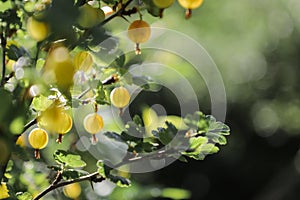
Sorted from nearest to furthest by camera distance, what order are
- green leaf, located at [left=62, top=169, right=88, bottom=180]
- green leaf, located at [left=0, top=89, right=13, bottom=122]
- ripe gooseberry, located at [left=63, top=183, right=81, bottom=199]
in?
green leaf, located at [left=0, top=89, right=13, bottom=122], green leaf, located at [left=62, top=169, right=88, bottom=180], ripe gooseberry, located at [left=63, top=183, right=81, bottom=199]

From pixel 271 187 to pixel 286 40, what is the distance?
0.91 meters

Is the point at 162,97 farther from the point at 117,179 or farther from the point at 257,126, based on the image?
the point at 117,179

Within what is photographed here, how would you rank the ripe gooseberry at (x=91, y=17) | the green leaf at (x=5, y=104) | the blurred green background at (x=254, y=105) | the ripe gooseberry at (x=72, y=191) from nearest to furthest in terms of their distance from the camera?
the green leaf at (x=5, y=104) < the ripe gooseberry at (x=91, y=17) < the ripe gooseberry at (x=72, y=191) < the blurred green background at (x=254, y=105)

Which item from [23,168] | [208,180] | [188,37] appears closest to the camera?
[23,168]

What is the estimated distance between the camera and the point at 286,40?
4012mm

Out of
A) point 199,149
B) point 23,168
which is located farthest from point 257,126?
point 199,149

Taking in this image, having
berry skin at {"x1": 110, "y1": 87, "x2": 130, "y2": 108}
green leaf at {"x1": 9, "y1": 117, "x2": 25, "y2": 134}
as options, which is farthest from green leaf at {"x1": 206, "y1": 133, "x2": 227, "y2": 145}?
green leaf at {"x1": 9, "y1": 117, "x2": 25, "y2": 134}

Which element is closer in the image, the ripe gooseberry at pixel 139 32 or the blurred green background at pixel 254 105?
the ripe gooseberry at pixel 139 32

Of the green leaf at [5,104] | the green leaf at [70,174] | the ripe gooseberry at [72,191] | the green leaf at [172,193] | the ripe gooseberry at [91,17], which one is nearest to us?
the green leaf at [5,104]

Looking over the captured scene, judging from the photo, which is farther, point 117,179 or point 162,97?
point 162,97

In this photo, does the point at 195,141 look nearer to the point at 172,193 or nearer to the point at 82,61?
the point at 82,61

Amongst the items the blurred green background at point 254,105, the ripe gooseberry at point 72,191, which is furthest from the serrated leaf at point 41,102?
the blurred green background at point 254,105

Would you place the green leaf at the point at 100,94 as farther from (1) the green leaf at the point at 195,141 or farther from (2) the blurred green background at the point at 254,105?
(2) the blurred green background at the point at 254,105

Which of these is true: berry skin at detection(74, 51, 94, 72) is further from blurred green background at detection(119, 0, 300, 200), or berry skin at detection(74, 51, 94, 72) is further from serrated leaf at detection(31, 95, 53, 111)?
blurred green background at detection(119, 0, 300, 200)
